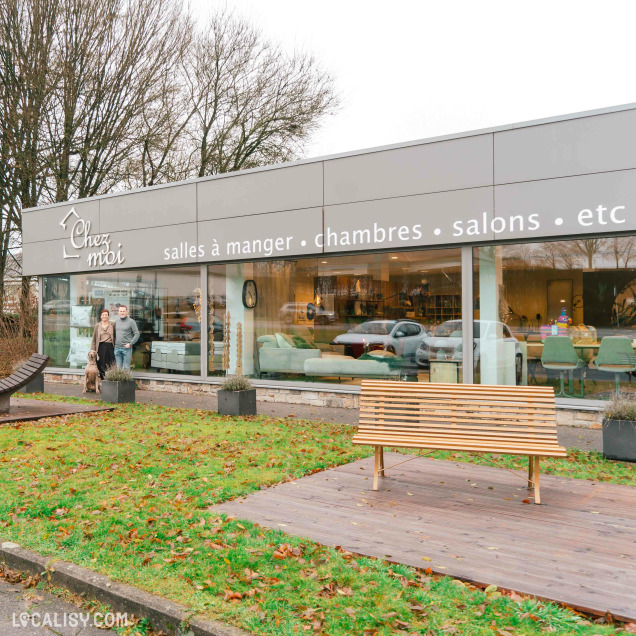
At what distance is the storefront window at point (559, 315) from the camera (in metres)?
9.54

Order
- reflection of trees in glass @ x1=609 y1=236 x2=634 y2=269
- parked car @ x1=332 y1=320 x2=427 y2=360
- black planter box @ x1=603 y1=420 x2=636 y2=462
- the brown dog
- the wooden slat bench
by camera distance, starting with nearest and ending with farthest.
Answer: the wooden slat bench → black planter box @ x1=603 y1=420 x2=636 y2=462 → reflection of trees in glass @ x1=609 y1=236 x2=634 y2=269 → parked car @ x1=332 y1=320 x2=427 y2=360 → the brown dog

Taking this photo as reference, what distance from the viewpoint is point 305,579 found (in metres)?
3.81

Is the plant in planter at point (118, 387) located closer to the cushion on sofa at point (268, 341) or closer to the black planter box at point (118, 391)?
the black planter box at point (118, 391)

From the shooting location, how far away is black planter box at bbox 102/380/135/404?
12.5m

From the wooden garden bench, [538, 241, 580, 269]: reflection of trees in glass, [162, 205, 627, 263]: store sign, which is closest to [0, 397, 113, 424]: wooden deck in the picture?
the wooden garden bench

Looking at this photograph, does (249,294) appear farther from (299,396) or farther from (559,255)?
(559,255)

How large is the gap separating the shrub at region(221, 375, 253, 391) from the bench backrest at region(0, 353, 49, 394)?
329 centimetres

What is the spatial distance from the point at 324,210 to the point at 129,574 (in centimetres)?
905

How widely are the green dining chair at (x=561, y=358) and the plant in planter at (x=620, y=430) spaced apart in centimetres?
259

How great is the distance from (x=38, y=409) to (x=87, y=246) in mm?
6187

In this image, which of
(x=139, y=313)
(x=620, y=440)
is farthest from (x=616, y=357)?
(x=139, y=313)

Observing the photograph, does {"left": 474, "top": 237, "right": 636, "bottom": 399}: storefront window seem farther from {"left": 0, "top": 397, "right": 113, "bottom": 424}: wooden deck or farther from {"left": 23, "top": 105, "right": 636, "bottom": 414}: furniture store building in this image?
{"left": 0, "top": 397, "right": 113, "bottom": 424}: wooden deck

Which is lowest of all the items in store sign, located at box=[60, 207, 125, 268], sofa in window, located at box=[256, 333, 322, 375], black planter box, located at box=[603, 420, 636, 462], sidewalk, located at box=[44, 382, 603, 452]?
sidewalk, located at box=[44, 382, 603, 452]
